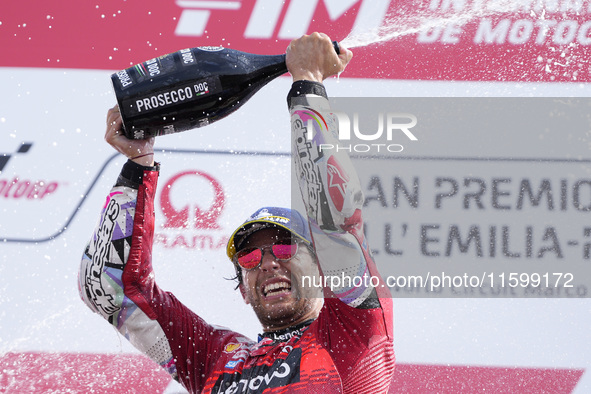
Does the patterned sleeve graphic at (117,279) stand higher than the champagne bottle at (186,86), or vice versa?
the champagne bottle at (186,86)

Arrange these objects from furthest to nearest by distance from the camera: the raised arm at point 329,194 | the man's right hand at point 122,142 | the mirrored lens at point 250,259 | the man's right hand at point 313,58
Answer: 1. the mirrored lens at point 250,259
2. the man's right hand at point 122,142
3. the man's right hand at point 313,58
4. the raised arm at point 329,194

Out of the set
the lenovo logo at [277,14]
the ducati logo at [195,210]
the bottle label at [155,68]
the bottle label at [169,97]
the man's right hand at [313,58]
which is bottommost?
the ducati logo at [195,210]

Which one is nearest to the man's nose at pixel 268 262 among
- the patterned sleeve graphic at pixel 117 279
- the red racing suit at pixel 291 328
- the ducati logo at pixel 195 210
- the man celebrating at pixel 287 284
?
the man celebrating at pixel 287 284

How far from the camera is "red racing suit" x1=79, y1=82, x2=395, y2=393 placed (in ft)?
5.51

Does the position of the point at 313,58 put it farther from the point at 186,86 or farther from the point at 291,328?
the point at 291,328

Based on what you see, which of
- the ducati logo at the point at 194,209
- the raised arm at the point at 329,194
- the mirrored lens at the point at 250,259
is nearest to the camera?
the raised arm at the point at 329,194

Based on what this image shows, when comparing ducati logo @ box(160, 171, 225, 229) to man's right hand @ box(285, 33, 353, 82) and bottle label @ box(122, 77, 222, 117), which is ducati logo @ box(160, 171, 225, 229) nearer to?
bottle label @ box(122, 77, 222, 117)

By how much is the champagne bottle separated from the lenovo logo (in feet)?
2.84

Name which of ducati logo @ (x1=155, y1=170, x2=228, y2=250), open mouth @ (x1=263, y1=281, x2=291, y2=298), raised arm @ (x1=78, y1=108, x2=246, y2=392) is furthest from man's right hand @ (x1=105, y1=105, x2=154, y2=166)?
ducati logo @ (x1=155, y1=170, x2=228, y2=250)

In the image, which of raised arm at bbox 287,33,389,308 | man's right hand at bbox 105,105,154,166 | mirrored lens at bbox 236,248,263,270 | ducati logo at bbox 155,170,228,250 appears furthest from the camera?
ducati logo at bbox 155,170,228,250

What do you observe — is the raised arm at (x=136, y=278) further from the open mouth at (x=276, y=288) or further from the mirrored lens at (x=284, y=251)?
the mirrored lens at (x=284, y=251)

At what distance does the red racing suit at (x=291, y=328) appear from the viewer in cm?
168

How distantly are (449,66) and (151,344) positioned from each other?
1494mm

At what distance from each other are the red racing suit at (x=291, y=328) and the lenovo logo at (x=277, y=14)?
2.95 ft
